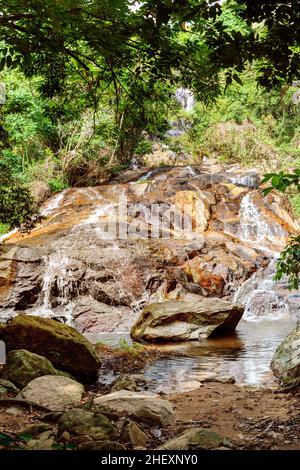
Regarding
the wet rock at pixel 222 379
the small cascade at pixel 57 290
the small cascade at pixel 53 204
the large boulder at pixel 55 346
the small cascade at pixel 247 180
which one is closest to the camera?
the wet rock at pixel 222 379

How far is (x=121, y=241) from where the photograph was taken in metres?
14.2

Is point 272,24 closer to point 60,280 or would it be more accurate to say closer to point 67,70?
point 67,70

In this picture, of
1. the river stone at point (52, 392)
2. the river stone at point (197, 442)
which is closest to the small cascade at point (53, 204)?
the river stone at point (52, 392)

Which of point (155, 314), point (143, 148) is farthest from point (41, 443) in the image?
point (143, 148)

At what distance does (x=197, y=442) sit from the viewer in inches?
124

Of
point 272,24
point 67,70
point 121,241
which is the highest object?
point 67,70

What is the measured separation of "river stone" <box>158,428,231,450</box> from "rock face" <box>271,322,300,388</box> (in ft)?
8.03

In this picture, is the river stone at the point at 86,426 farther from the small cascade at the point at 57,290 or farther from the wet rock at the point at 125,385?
the small cascade at the point at 57,290

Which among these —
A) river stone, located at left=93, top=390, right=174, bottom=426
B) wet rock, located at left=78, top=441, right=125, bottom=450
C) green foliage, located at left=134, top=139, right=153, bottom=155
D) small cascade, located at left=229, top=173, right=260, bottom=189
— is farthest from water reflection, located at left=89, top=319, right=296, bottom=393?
green foliage, located at left=134, top=139, right=153, bottom=155

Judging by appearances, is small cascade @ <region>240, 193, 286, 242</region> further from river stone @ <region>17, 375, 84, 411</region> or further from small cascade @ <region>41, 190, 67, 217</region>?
river stone @ <region>17, 375, 84, 411</region>

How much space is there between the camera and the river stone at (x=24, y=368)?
536 cm

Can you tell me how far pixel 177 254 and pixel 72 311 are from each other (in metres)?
3.80

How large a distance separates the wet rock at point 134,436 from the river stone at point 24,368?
7.33 feet
